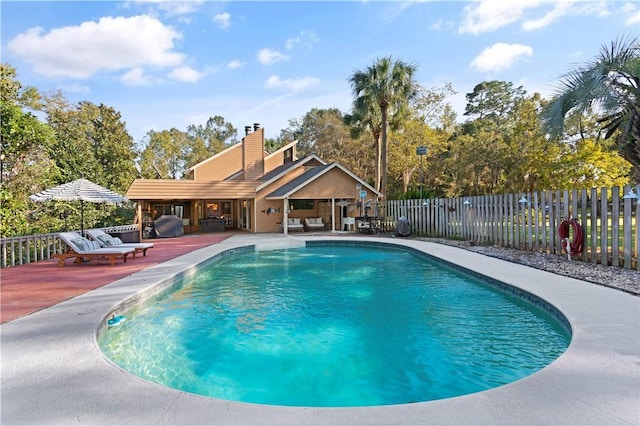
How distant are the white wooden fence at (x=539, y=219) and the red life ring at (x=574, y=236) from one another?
0.13m

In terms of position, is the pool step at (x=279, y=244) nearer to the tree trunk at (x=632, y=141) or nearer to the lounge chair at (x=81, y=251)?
the lounge chair at (x=81, y=251)

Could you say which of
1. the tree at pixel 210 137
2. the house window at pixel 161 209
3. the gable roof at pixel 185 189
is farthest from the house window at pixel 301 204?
the tree at pixel 210 137

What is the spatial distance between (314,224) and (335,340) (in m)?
16.3

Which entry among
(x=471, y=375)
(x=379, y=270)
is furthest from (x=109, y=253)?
(x=471, y=375)

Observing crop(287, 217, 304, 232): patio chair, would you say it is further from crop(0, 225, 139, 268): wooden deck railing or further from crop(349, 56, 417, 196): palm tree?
crop(0, 225, 139, 268): wooden deck railing

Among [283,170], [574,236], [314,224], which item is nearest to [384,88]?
[283,170]

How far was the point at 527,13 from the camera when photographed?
476 inches

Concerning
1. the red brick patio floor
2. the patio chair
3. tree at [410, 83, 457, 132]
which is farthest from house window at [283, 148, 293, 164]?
the red brick patio floor

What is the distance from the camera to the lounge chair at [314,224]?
2152 centimetres

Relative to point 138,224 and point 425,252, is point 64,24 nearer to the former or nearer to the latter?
point 138,224

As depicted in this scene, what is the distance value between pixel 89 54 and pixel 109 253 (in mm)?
15168

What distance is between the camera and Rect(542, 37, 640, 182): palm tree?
326 inches

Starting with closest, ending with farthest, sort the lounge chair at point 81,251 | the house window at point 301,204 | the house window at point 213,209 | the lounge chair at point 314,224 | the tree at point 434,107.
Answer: the lounge chair at point 81,251, the lounge chair at point 314,224, the house window at point 301,204, the house window at point 213,209, the tree at point 434,107

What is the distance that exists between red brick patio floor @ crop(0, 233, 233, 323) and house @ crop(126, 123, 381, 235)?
26.0 ft
